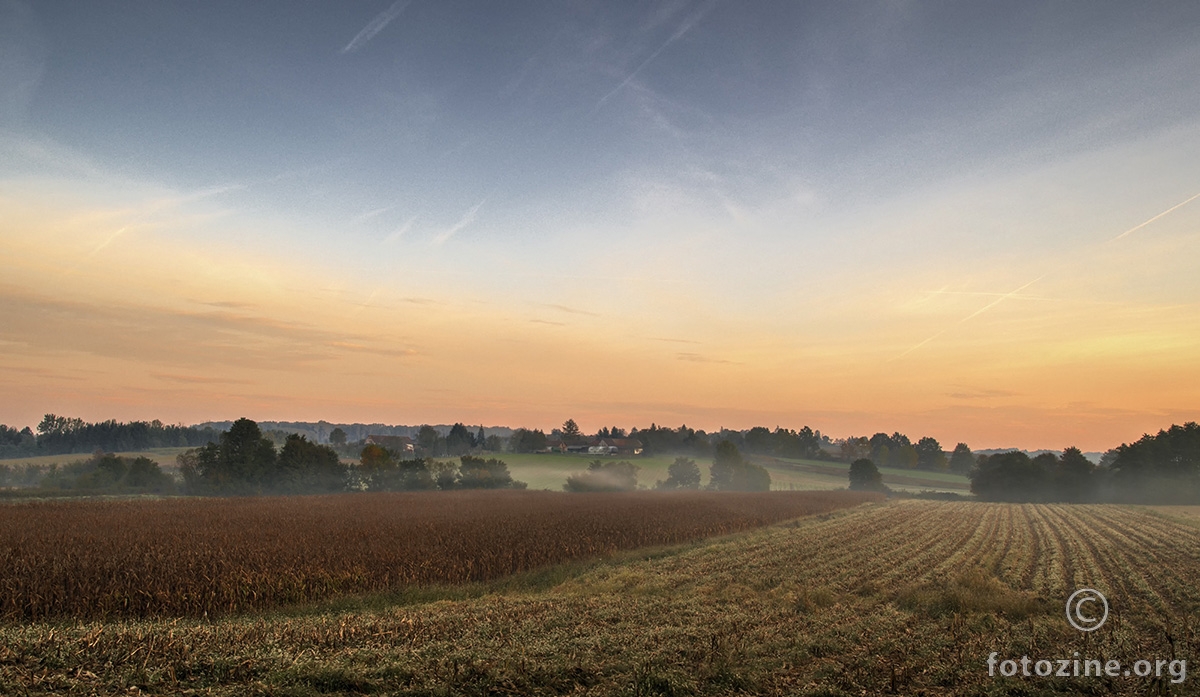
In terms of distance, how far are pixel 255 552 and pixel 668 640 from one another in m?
13.6

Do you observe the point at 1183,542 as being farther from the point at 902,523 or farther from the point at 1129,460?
the point at 1129,460

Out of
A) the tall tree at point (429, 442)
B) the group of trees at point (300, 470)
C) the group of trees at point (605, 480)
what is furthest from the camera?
the tall tree at point (429, 442)

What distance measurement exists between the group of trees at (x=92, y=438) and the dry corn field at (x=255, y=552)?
16338 cm

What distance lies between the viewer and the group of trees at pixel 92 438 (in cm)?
16612

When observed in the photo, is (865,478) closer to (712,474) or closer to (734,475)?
(734,475)

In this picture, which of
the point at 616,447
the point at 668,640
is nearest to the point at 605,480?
the point at 616,447

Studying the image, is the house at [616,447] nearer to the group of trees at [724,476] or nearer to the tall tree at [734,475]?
the group of trees at [724,476]

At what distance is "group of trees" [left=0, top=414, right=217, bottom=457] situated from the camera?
16612 centimetres

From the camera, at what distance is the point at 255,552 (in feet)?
59.3

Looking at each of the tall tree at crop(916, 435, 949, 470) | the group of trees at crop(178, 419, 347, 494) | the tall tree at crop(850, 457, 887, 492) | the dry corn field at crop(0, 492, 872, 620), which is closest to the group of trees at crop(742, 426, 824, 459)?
the tall tree at crop(916, 435, 949, 470)

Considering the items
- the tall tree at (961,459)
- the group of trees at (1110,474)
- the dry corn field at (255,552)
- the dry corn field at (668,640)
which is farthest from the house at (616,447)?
the dry corn field at (668,640)

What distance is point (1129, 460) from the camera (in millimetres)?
79125

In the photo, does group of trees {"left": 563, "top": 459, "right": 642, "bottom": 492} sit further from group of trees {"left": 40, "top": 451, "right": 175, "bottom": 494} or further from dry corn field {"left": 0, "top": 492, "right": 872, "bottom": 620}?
group of trees {"left": 40, "top": 451, "right": 175, "bottom": 494}

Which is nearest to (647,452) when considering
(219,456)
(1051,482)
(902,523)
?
(1051,482)
